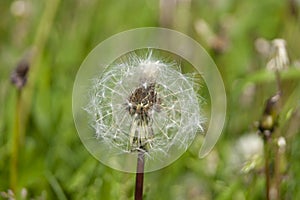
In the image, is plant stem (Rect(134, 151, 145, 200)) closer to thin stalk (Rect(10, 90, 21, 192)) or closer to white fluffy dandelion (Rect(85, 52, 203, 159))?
white fluffy dandelion (Rect(85, 52, 203, 159))

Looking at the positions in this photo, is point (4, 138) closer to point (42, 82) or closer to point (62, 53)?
point (42, 82)

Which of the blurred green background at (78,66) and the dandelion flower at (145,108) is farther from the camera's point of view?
the blurred green background at (78,66)

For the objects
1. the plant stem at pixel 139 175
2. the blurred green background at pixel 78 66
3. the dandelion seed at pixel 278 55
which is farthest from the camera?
the blurred green background at pixel 78 66

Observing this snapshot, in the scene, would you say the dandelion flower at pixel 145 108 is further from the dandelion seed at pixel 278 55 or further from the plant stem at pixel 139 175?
the dandelion seed at pixel 278 55

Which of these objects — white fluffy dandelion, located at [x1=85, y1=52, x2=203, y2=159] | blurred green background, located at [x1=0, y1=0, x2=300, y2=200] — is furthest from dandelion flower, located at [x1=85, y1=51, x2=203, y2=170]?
blurred green background, located at [x1=0, y1=0, x2=300, y2=200]

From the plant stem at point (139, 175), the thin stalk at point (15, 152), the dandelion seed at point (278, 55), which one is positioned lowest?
the plant stem at point (139, 175)

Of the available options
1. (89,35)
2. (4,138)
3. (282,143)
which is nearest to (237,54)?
(89,35)

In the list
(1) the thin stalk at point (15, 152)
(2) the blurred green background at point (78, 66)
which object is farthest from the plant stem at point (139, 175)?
(1) the thin stalk at point (15, 152)
